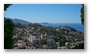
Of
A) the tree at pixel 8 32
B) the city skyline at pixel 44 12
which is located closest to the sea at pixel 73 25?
the city skyline at pixel 44 12

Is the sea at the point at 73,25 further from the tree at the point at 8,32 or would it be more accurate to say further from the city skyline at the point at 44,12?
the tree at the point at 8,32

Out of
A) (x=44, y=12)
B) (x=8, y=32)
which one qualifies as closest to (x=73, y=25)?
(x=44, y=12)

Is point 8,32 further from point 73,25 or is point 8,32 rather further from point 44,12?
point 73,25

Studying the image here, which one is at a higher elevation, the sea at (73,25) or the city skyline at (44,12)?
the city skyline at (44,12)

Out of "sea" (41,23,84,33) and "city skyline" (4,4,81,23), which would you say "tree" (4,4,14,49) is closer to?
"city skyline" (4,4,81,23)

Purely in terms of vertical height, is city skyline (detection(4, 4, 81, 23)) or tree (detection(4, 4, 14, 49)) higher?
Answer: city skyline (detection(4, 4, 81, 23))

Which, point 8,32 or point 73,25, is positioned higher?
point 73,25

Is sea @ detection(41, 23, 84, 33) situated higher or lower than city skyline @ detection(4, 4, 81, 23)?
lower

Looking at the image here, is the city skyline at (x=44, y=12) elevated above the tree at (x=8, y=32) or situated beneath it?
elevated above

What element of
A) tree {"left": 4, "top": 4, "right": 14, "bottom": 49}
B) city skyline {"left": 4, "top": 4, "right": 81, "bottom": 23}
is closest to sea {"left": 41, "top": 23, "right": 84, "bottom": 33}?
city skyline {"left": 4, "top": 4, "right": 81, "bottom": 23}

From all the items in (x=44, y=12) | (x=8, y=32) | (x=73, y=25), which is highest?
(x=44, y=12)
